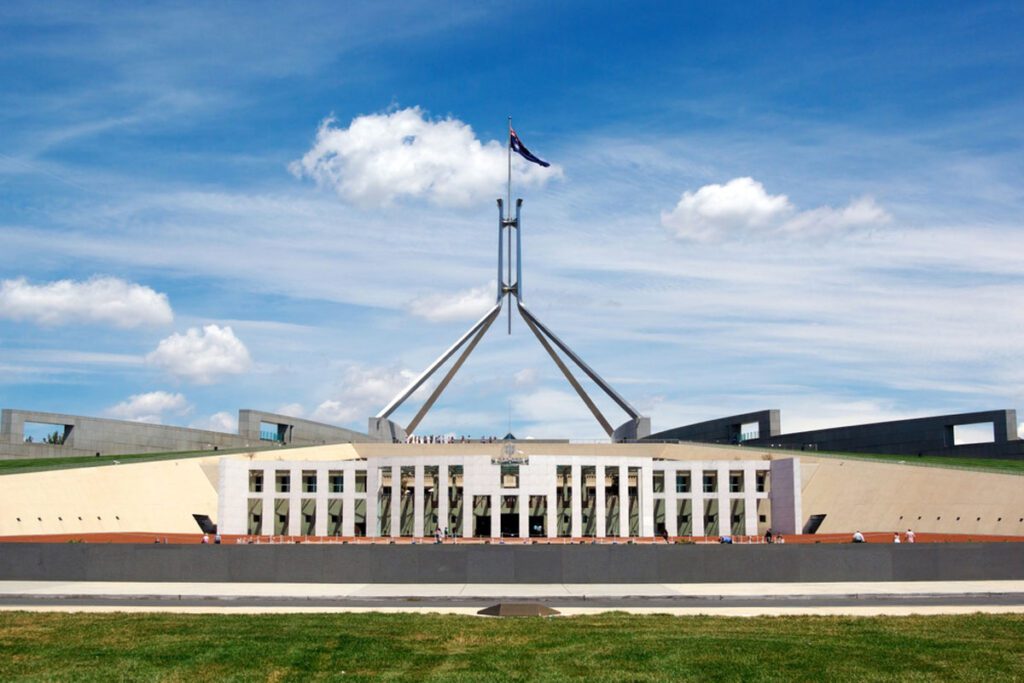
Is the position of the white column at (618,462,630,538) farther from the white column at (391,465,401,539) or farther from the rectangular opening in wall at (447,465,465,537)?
the white column at (391,465,401,539)

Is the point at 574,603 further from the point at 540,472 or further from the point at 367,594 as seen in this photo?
the point at 540,472

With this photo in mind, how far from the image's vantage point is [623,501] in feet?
152

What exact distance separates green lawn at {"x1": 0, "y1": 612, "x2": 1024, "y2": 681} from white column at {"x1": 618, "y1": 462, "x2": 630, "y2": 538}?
28.3m

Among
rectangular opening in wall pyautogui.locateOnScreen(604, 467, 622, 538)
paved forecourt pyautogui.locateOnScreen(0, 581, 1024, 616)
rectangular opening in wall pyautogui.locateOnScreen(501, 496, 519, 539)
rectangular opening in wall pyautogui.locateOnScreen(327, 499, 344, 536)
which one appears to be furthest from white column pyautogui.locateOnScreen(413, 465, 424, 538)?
paved forecourt pyautogui.locateOnScreen(0, 581, 1024, 616)

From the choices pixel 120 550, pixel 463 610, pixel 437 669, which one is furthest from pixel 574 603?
pixel 120 550

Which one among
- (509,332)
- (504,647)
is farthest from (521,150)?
(504,647)

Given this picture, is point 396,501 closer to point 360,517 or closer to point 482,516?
point 360,517

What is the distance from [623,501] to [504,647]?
105 feet

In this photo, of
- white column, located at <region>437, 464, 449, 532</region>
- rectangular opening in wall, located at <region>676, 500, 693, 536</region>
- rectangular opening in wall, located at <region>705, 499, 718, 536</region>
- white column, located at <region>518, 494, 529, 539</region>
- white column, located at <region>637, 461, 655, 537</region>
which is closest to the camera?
white column, located at <region>518, 494, 529, 539</region>

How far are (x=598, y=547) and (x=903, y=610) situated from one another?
735 centimetres

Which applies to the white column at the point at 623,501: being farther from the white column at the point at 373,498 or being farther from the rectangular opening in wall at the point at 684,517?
the white column at the point at 373,498

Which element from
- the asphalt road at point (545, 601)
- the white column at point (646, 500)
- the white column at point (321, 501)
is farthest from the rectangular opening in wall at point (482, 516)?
the asphalt road at point (545, 601)

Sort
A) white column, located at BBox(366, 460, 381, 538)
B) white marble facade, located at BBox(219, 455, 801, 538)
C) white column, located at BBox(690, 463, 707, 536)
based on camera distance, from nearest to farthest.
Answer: white marble facade, located at BBox(219, 455, 801, 538), white column, located at BBox(366, 460, 381, 538), white column, located at BBox(690, 463, 707, 536)

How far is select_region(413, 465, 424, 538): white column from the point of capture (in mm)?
45094
